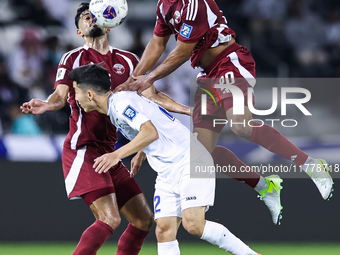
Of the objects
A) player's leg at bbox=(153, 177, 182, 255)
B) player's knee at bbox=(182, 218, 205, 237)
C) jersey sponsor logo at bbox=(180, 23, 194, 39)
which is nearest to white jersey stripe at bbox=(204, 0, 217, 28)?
jersey sponsor logo at bbox=(180, 23, 194, 39)

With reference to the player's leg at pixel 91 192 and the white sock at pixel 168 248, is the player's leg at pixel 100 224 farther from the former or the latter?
the white sock at pixel 168 248

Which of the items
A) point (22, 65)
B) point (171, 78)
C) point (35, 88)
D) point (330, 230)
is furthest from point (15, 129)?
point (330, 230)

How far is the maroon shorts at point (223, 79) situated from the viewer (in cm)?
402

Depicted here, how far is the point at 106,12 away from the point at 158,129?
3.39ft

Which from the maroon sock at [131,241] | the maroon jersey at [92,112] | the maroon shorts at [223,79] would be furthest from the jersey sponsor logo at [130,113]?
the maroon sock at [131,241]

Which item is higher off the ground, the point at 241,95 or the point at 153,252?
the point at 241,95

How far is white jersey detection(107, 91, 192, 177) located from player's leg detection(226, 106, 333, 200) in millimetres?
454

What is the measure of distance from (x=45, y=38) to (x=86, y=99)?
3822 mm

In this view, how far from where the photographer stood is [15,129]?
6027mm

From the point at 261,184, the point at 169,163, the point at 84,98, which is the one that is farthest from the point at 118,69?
the point at 261,184

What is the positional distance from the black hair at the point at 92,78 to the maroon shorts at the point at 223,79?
3.17 feet

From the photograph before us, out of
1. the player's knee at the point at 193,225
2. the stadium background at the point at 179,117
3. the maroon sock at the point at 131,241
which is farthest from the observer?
the stadium background at the point at 179,117

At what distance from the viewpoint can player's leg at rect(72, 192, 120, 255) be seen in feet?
12.2

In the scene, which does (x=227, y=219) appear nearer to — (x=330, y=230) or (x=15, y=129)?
(x=330, y=230)
